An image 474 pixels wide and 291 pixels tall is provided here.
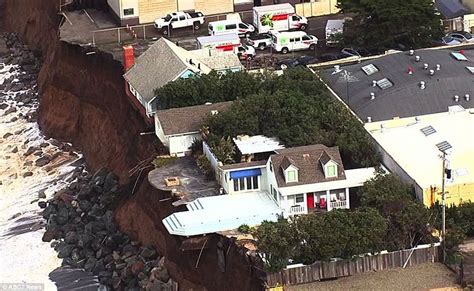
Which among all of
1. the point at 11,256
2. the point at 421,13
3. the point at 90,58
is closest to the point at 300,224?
the point at 11,256

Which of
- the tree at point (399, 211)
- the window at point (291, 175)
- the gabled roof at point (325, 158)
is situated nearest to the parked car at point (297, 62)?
the gabled roof at point (325, 158)

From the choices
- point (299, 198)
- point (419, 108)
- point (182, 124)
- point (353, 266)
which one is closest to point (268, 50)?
point (182, 124)

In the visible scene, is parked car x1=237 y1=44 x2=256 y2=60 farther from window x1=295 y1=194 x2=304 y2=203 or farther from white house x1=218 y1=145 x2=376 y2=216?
window x1=295 y1=194 x2=304 y2=203

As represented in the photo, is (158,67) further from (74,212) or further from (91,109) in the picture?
(91,109)

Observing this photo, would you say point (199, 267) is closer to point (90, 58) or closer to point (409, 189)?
point (409, 189)

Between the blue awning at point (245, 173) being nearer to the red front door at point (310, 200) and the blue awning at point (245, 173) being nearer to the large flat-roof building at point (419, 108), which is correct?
the red front door at point (310, 200)

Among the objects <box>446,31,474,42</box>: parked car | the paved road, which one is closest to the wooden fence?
<box>446,31,474,42</box>: parked car
